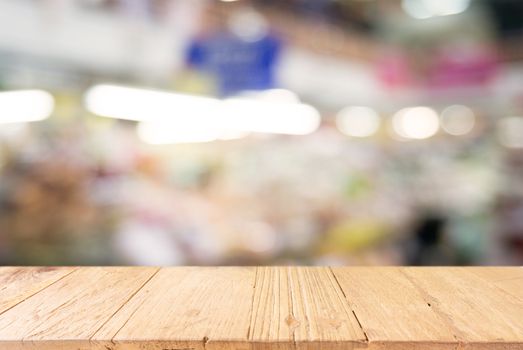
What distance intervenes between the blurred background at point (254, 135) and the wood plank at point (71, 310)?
2.69m

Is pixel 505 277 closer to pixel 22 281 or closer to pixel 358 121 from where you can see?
pixel 22 281

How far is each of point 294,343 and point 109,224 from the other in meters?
3.31

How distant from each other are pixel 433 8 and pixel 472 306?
387cm

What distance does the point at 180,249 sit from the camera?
3.69 metres

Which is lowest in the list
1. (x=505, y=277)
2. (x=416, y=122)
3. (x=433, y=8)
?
(x=505, y=277)

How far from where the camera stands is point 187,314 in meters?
0.70

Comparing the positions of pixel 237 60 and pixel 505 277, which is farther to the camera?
pixel 237 60

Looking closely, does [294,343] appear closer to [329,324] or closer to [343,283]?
[329,324]

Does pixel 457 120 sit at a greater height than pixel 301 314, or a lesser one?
greater

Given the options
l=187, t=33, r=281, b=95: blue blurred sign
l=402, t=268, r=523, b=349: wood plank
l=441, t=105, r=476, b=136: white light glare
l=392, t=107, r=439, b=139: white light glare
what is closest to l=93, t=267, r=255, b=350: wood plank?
l=402, t=268, r=523, b=349: wood plank

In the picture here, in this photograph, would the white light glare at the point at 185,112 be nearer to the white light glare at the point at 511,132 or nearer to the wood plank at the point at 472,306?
the white light glare at the point at 511,132

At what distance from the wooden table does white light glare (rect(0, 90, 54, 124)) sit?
293 cm

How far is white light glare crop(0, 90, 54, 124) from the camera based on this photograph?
354cm

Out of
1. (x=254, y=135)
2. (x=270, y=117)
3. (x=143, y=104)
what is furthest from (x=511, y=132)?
(x=143, y=104)
